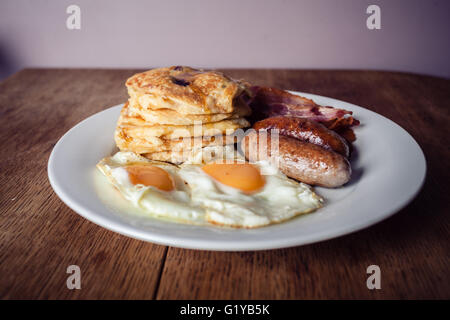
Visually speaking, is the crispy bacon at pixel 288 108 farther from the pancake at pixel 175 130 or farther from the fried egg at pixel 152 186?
the fried egg at pixel 152 186

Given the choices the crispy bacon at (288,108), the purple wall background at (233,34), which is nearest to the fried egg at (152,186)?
the crispy bacon at (288,108)

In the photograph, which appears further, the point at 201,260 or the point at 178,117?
the point at 178,117


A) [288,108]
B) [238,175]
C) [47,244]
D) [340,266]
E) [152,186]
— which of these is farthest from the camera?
[288,108]

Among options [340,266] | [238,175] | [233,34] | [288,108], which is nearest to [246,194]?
[238,175]

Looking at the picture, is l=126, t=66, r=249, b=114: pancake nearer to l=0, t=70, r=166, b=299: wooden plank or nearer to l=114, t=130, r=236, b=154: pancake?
l=114, t=130, r=236, b=154: pancake

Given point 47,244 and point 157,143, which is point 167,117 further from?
point 47,244

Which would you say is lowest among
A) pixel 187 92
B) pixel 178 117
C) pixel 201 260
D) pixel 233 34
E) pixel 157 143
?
pixel 201 260
